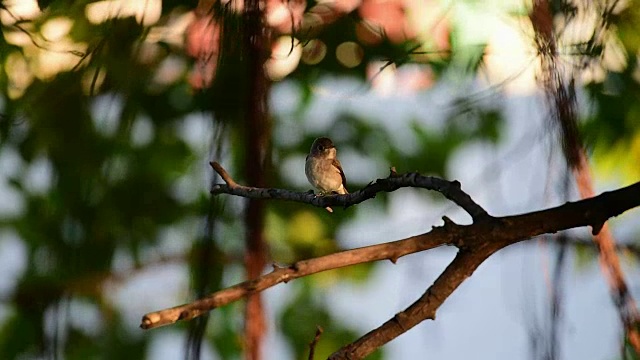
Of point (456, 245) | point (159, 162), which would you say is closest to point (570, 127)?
point (456, 245)

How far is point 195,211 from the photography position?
2449 mm

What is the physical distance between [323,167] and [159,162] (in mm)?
1316

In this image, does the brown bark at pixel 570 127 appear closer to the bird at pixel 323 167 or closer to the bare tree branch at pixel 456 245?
the bare tree branch at pixel 456 245

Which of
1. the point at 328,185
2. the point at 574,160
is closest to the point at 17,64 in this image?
the point at 328,185

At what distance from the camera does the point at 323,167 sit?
1252 mm

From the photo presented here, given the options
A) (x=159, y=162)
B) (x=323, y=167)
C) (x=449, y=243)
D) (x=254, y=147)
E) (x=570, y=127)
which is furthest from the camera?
(x=159, y=162)

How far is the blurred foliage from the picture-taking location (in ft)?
6.66

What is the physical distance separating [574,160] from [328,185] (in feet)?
1.35

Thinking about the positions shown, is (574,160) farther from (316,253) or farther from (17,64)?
(17,64)

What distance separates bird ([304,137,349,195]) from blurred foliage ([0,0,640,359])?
0.68 metres

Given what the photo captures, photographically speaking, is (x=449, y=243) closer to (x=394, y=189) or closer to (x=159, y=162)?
(x=394, y=189)

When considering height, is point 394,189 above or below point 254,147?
below

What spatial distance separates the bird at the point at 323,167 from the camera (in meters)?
1.24

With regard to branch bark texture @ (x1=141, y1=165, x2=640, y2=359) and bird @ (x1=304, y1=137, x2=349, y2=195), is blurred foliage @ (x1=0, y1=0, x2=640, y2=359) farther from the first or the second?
branch bark texture @ (x1=141, y1=165, x2=640, y2=359)
